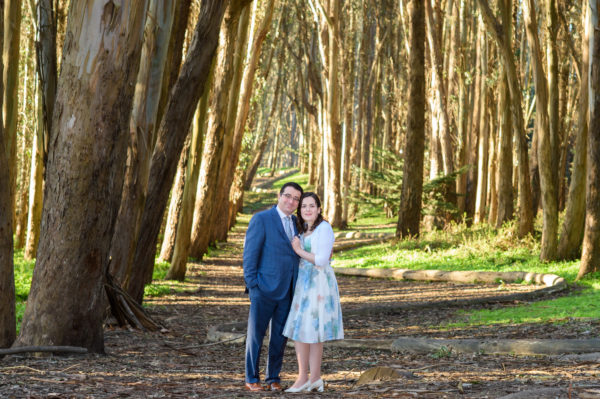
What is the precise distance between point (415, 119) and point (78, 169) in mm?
14530

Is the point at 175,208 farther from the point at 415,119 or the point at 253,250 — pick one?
the point at 253,250

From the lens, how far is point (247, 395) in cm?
477

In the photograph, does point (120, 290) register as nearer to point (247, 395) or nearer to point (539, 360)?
point (247, 395)

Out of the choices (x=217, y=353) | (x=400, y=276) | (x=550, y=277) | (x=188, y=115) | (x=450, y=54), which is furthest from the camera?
(x=450, y=54)

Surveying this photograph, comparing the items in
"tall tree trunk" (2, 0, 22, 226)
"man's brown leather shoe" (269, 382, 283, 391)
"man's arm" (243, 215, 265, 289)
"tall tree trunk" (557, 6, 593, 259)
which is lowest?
"man's brown leather shoe" (269, 382, 283, 391)

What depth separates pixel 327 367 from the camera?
6215 mm

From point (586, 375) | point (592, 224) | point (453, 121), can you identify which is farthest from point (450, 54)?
point (586, 375)

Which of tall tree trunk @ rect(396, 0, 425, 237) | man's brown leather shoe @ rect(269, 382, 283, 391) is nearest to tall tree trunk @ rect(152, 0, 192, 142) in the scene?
man's brown leather shoe @ rect(269, 382, 283, 391)

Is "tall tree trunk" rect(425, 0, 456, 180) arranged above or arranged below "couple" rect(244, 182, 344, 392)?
above

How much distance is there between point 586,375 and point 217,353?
3696 millimetres

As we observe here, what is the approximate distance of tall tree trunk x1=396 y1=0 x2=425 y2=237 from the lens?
19.3 meters

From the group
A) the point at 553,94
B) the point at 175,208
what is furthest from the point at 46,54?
the point at 553,94

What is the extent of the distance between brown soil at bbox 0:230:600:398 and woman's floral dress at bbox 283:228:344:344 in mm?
420

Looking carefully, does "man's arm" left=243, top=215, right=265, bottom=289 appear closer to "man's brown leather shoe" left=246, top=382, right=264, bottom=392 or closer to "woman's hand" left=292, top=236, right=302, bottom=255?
"woman's hand" left=292, top=236, right=302, bottom=255
